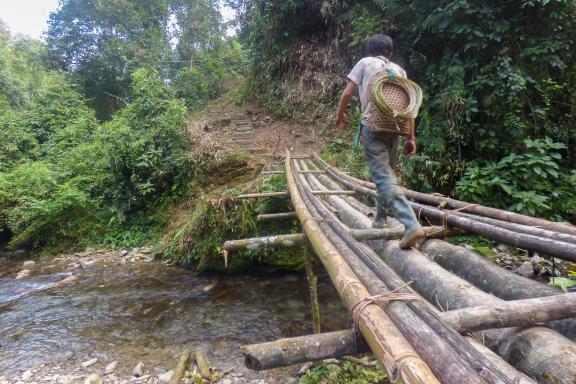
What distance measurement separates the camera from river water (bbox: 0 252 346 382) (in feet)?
11.9

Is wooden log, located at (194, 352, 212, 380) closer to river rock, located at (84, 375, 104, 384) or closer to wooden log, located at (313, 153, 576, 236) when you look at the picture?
river rock, located at (84, 375, 104, 384)

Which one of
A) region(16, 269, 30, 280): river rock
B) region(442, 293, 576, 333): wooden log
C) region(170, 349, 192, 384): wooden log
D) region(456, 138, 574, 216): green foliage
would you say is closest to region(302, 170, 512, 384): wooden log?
region(442, 293, 576, 333): wooden log

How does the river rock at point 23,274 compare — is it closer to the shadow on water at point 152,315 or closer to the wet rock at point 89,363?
the shadow on water at point 152,315

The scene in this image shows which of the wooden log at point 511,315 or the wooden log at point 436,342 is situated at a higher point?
the wooden log at point 436,342

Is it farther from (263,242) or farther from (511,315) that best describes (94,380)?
(511,315)

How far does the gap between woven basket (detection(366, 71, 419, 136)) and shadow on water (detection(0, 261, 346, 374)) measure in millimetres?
2666

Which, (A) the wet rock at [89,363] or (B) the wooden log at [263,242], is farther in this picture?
(A) the wet rock at [89,363]

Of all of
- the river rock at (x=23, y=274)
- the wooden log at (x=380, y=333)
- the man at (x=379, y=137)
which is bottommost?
the river rock at (x=23, y=274)

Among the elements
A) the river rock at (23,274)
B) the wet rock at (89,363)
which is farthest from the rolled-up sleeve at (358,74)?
the river rock at (23,274)

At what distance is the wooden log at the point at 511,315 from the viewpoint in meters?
1.26

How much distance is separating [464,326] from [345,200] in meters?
3.23

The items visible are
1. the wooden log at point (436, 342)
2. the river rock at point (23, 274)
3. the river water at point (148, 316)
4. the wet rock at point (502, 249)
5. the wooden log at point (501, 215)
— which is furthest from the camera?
the river rock at point (23, 274)

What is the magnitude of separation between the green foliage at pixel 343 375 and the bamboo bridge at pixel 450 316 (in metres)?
1.26

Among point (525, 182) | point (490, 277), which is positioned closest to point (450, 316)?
point (490, 277)
